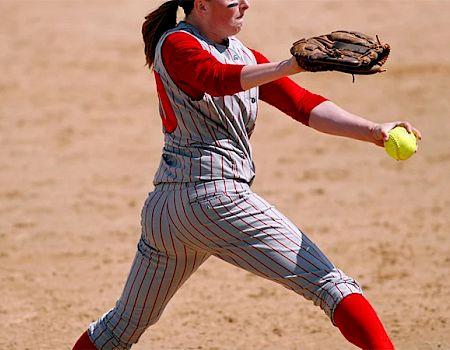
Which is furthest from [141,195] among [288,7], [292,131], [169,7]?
[288,7]

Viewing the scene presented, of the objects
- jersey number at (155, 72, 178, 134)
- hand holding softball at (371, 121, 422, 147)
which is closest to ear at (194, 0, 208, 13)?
jersey number at (155, 72, 178, 134)

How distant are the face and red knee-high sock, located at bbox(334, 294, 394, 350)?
43.1 inches

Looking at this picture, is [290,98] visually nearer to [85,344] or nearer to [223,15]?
[223,15]

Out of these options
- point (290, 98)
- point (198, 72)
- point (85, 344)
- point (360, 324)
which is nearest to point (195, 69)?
point (198, 72)

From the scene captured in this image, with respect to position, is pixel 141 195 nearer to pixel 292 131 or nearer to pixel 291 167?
pixel 291 167

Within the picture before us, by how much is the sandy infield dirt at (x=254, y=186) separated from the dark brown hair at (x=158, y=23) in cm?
189

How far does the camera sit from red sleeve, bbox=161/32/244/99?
3412mm

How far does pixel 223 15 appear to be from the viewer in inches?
146

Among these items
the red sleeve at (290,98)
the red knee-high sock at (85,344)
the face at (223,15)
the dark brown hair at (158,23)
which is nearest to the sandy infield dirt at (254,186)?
the red knee-high sock at (85,344)

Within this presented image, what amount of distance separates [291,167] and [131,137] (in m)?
1.66

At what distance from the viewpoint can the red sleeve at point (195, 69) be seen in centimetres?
341

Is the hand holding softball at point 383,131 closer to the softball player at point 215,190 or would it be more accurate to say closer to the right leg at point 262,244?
the softball player at point 215,190

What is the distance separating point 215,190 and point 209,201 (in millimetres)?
47

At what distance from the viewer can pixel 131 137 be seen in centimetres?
923
